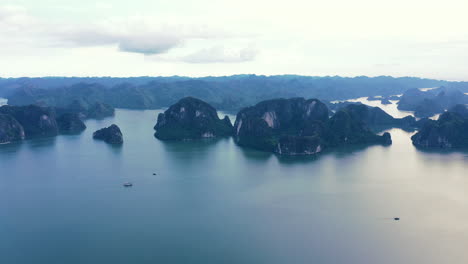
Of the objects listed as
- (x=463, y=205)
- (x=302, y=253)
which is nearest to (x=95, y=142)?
(x=302, y=253)

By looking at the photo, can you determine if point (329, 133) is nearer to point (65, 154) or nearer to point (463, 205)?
point (463, 205)

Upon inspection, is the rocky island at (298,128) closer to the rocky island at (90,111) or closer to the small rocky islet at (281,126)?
the small rocky islet at (281,126)

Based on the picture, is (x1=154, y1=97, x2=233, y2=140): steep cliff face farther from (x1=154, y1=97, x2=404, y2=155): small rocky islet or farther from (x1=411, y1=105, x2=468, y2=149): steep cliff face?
(x1=411, y1=105, x2=468, y2=149): steep cliff face

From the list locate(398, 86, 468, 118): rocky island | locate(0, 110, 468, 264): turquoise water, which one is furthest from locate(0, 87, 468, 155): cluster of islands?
locate(398, 86, 468, 118): rocky island

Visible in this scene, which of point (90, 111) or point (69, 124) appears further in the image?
point (90, 111)

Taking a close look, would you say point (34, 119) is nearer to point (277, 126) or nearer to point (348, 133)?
point (277, 126)

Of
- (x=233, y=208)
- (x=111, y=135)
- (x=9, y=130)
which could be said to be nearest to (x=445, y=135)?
(x=233, y=208)
